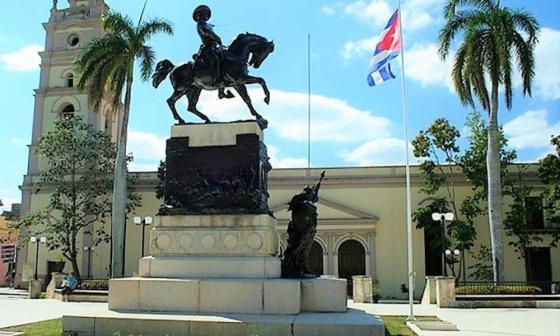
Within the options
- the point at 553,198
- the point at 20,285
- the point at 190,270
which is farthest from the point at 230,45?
the point at 20,285

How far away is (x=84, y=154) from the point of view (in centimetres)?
3634

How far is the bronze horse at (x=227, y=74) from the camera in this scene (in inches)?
441

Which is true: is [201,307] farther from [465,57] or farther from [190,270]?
[465,57]

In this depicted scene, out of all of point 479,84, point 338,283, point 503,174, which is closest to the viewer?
point 338,283

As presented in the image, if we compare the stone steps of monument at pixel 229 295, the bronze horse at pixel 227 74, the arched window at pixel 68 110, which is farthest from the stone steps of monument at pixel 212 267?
the arched window at pixel 68 110

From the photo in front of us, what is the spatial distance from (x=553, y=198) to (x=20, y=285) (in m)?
35.5

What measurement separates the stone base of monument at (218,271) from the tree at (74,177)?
2690 centimetres

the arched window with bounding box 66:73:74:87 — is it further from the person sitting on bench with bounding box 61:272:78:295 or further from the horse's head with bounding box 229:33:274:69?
the horse's head with bounding box 229:33:274:69

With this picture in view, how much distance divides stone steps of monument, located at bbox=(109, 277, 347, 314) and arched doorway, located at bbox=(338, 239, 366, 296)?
86.7ft

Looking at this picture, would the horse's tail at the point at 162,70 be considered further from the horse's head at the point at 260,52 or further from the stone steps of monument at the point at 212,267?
the stone steps of monument at the point at 212,267

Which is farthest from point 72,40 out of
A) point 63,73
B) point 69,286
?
point 69,286

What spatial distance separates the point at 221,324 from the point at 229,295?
0.85m

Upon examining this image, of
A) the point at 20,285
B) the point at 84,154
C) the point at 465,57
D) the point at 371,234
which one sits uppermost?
the point at 465,57

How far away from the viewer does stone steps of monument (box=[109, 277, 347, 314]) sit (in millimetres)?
9047
